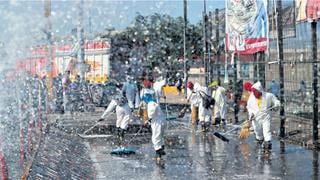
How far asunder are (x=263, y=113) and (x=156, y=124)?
2545mm

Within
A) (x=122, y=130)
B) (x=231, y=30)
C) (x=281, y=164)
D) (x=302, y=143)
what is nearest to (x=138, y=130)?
(x=122, y=130)

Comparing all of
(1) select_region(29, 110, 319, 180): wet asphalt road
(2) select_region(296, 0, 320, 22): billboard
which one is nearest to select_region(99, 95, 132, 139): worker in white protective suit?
(1) select_region(29, 110, 319, 180): wet asphalt road

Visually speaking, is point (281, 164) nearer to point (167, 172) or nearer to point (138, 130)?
point (167, 172)

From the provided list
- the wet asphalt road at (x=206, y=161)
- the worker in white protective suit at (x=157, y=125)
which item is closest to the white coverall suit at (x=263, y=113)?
the wet asphalt road at (x=206, y=161)

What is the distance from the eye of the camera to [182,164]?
11508mm

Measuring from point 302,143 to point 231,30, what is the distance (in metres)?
4.86

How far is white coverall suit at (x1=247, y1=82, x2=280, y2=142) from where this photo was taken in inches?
521

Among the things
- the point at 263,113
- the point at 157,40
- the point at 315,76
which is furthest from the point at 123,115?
the point at 157,40

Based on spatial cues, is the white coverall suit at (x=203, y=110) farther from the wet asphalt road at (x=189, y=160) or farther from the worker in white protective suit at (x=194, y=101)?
the wet asphalt road at (x=189, y=160)

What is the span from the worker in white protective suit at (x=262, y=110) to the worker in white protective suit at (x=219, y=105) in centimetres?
442

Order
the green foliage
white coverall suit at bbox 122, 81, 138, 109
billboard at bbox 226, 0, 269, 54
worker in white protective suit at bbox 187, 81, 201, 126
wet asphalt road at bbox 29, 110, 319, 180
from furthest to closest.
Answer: the green foliage → white coverall suit at bbox 122, 81, 138, 109 → worker in white protective suit at bbox 187, 81, 201, 126 → billboard at bbox 226, 0, 269, 54 → wet asphalt road at bbox 29, 110, 319, 180

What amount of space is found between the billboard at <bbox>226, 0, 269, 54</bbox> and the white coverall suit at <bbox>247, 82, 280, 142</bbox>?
171 centimetres

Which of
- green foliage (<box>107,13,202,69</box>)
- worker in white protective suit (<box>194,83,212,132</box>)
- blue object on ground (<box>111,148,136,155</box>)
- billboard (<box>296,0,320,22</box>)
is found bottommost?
blue object on ground (<box>111,148,136,155</box>)

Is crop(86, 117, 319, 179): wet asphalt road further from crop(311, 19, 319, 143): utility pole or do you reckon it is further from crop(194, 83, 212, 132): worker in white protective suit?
crop(194, 83, 212, 132): worker in white protective suit
